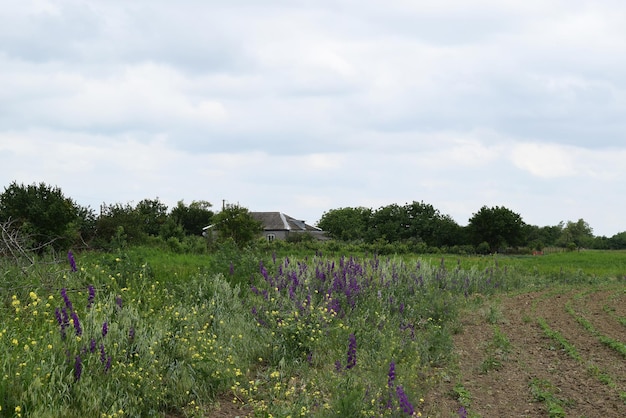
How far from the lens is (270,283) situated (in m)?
10.8

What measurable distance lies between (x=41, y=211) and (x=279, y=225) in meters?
48.4

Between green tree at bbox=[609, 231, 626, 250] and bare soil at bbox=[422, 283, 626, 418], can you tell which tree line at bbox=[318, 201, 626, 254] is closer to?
green tree at bbox=[609, 231, 626, 250]

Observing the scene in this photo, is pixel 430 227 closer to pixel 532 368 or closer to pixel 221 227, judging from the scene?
pixel 221 227

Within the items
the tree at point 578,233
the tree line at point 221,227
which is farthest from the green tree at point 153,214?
the tree at point 578,233

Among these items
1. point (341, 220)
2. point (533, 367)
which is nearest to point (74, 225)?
point (533, 367)

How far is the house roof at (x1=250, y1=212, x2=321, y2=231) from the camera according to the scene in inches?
2708

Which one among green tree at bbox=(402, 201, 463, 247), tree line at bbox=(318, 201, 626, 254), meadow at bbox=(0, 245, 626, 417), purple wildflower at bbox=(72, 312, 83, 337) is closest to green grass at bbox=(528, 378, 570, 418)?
meadow at bbox=(0, 245, 626, 417)

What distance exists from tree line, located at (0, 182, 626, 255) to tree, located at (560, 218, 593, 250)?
13 centimetres

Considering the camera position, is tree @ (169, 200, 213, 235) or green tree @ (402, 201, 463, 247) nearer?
green tree @ (402, 201, 463, 247)

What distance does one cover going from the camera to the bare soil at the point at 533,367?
651 cm

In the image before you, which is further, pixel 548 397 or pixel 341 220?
pixel 341 220

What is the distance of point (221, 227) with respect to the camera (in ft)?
125

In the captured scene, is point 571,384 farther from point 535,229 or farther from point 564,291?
point 535,229

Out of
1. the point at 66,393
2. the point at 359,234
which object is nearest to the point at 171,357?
the point at 66,393
